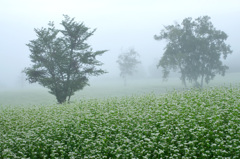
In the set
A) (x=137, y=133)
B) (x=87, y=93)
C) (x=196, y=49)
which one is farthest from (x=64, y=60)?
(x=87, y=93)

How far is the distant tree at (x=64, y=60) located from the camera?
1283 inches

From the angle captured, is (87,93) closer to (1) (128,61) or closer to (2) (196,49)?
(1) (128,61)

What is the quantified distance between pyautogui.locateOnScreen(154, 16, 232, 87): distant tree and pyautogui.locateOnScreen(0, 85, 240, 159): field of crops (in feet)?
115

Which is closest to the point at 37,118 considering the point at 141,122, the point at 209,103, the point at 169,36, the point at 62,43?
the point at 141,122

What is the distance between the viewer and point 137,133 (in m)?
14.2

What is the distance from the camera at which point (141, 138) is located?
1357cm

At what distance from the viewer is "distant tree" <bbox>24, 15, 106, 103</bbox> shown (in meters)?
32.6

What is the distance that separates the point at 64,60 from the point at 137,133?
20.7 meters

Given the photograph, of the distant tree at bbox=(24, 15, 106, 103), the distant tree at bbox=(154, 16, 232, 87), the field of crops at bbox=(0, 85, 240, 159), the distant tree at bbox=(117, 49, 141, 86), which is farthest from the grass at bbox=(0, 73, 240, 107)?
the field of crops at bbox=(0, 85, 240, 159)

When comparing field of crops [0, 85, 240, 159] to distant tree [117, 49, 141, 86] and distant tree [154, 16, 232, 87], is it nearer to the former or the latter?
distant tree [154, 16, 232, 87]

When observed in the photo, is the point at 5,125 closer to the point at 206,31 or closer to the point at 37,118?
the point at 37,118

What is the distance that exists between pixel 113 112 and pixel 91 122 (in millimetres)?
1728

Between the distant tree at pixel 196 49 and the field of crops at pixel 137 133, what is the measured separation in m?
35.1

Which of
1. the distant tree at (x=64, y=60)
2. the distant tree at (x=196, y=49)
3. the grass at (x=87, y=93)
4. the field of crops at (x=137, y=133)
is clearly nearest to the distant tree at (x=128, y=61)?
the grass at (x=87, y=93)
